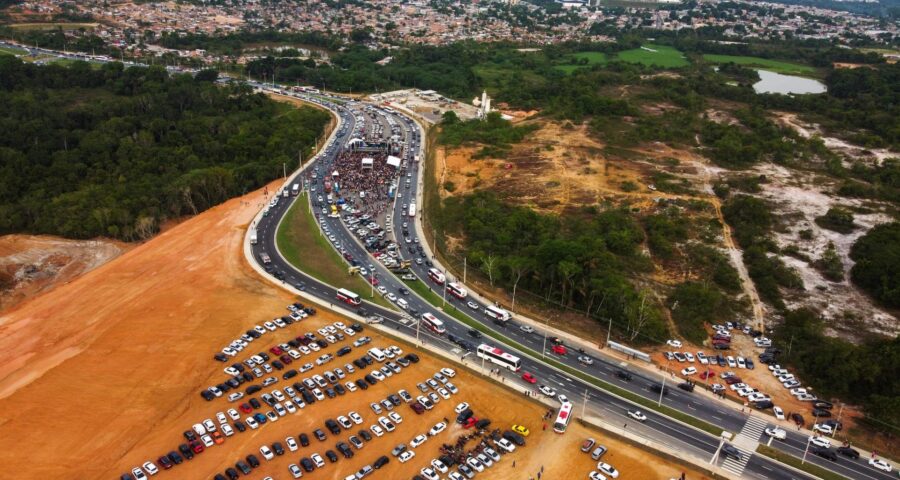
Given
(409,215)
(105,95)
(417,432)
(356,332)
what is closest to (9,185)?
(105,95)

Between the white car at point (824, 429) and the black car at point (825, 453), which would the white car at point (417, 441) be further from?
the white car at point (824, 429)

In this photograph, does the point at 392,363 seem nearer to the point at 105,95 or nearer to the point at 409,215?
the point at 409,215

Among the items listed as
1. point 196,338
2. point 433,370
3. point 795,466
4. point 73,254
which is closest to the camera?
point 795,466

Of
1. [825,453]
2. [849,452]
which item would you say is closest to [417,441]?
[825,453]

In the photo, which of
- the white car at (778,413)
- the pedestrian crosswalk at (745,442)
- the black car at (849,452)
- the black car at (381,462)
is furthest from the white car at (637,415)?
the black car at (381,462)

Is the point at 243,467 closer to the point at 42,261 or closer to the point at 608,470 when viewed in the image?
the point at 608,470
